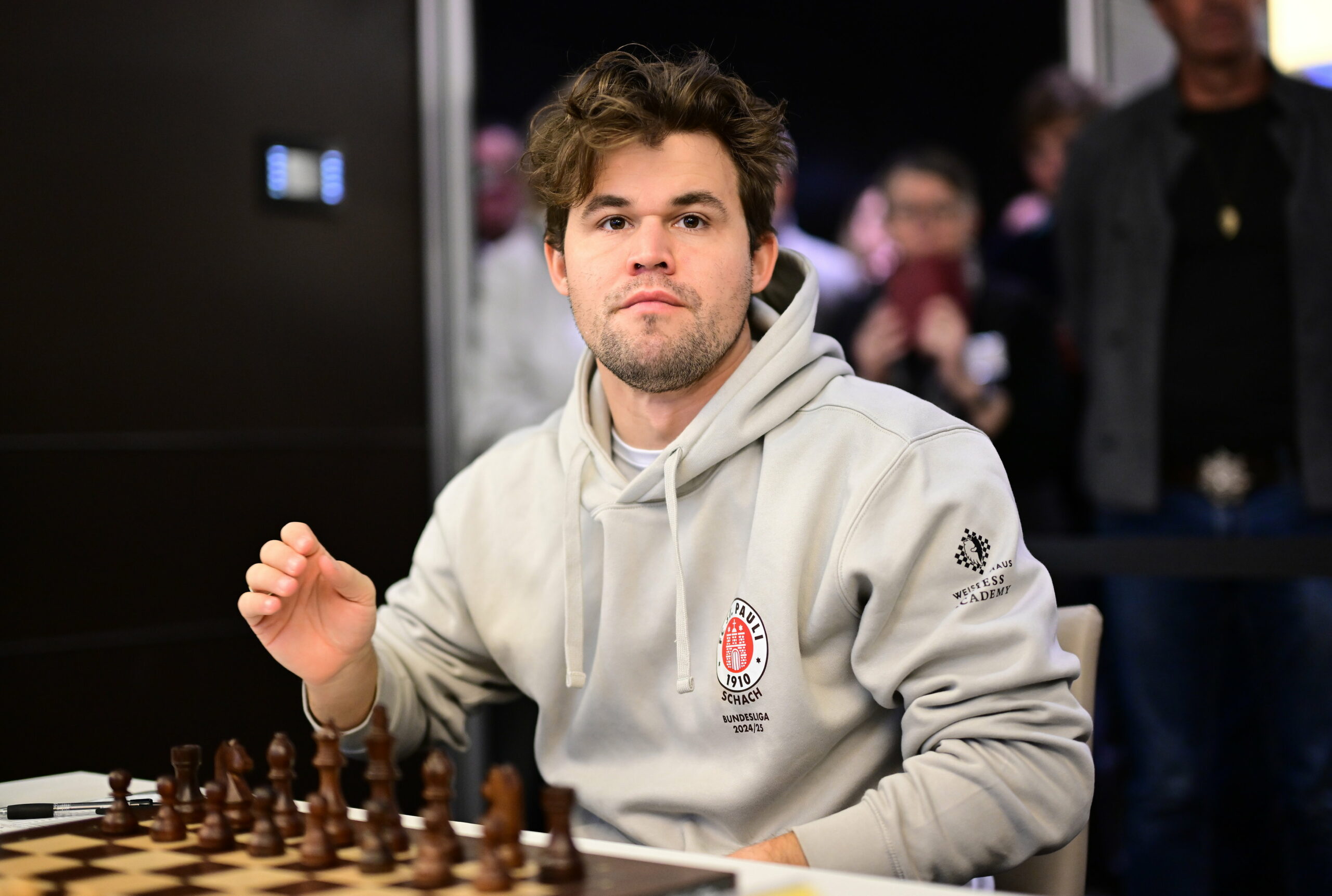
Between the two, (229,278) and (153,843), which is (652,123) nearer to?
(153,843)

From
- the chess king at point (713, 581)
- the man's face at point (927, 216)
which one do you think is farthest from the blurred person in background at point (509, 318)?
the chess king at point (713, 581)

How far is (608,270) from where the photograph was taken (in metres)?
1.59

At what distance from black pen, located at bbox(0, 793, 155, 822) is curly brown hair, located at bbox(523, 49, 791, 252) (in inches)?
33.6

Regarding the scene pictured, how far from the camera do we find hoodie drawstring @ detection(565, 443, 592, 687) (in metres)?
1.54

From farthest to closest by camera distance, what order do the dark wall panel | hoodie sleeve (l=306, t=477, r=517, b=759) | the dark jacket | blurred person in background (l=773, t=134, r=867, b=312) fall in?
blurred person in background (l=773, t=134, r=867, b=312) → the dark wall panel → the dark jacket → hoodie sleeve (l=306, t=477, r=517, b=759)

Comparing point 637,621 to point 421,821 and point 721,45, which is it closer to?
point 421,821

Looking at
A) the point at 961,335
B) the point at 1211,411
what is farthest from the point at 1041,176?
the point at 1211,411

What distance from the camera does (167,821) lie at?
1.12 metres

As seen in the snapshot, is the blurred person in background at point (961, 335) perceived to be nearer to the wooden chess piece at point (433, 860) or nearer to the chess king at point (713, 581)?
the chess king at point (713, 581)

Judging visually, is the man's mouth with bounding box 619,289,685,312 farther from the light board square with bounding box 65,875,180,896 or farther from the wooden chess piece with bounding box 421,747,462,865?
the light board square with bounding box 65,875,180,896

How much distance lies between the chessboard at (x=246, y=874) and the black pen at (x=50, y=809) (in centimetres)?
18

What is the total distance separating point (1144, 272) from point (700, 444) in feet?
5.49

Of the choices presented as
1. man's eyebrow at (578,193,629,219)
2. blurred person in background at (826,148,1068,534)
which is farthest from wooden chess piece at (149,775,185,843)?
blurred person in background at (826,148,1068,534)

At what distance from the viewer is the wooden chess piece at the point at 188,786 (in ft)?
3.82
